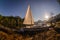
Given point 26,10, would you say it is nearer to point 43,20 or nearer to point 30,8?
point 30,8

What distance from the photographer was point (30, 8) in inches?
119

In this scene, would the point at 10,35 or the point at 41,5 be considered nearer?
the point at 10,35

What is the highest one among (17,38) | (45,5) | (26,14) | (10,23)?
(45,5)

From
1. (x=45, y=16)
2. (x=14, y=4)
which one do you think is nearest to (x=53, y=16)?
(x=45, y=16)

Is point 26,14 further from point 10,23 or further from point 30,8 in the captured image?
point 10,23

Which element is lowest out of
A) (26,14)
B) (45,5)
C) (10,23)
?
(10,23)

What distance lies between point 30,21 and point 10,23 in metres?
0.44

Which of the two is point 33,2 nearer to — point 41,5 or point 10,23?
point 41,5

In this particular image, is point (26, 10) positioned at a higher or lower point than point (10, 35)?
higher

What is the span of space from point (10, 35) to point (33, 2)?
2.95 feet

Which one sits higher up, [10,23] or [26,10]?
[26,10]

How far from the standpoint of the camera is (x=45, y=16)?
9.97ft

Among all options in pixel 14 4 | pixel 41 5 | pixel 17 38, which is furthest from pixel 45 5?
pixel 17 38

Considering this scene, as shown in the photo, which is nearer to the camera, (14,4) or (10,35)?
(10,35)
